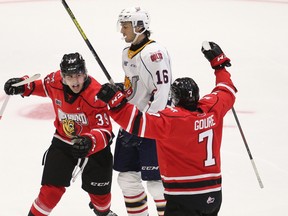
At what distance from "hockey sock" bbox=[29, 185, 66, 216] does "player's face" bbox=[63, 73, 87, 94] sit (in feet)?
1.83

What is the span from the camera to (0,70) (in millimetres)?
6715

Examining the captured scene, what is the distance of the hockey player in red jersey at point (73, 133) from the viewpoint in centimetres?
343

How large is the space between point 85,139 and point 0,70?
3751 millimetres

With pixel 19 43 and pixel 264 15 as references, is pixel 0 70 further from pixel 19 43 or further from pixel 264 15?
pixel 264 15

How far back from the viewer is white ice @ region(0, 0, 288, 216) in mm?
4289

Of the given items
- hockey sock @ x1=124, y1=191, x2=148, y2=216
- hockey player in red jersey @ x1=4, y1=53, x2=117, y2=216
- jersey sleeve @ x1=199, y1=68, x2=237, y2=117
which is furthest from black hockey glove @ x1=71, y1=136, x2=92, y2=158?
hockey sock @ x1=124, y1=191, x2=148, y2=216

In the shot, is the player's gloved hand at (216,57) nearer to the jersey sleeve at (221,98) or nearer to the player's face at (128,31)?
the jersey sleeve at (221,98)

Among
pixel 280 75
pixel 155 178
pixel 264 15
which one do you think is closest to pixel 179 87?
pixel 155 178

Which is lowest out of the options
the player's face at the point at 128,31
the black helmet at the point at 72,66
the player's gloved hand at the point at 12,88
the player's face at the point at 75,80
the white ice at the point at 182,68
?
the white ice at the point at 182,68

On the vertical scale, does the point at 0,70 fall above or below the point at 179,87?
below

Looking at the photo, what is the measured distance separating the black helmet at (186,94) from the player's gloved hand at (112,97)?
0.91ft

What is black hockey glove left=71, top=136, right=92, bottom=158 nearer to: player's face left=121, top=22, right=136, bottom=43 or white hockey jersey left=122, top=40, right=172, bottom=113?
white hockey jersey left=122, top=40, right=172, bottom=113

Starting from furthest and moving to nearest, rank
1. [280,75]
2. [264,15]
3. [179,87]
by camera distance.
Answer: [264,15] < [280,75] < [179,87]

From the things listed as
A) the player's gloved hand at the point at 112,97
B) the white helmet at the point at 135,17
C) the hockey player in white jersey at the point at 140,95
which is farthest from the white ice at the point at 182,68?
the player's gloved hand at the point at 112,97
